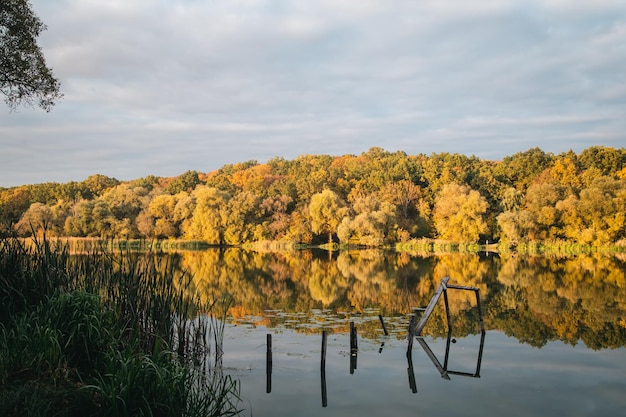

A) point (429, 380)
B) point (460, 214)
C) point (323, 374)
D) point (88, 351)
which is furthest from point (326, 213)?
point (88, 351)

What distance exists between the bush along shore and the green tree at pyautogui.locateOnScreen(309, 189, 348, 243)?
43776 millimetres

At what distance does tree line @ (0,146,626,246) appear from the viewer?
152 feet

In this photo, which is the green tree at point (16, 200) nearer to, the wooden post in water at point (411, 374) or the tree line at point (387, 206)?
the tree line at point (387, 206)

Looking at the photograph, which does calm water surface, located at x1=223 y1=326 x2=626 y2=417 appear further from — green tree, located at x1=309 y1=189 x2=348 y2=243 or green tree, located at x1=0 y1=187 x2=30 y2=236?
green tree, located at x1=0 y1=187 x2=30 y2=236

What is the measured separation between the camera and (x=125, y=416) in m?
5.66

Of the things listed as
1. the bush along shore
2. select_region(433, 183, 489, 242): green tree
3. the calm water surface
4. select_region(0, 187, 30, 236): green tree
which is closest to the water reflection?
the calm water surface

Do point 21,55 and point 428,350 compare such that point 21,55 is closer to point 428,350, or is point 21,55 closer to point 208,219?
point 428,350

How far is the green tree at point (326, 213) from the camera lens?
176 ft

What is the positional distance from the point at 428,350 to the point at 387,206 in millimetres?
41478

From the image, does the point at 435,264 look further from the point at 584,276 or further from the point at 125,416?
the point at 125,416

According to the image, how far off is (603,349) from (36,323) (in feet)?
35.1

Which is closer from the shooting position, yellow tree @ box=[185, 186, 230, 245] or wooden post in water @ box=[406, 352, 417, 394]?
wooden post in water @ box=[406, 352, 417, 394]

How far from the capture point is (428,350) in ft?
37.8

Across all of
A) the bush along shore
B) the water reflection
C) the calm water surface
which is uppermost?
the bush along shore
